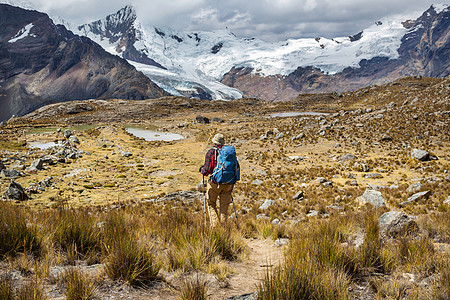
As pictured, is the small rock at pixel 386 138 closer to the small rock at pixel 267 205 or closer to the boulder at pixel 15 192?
the small rock at pixel 267 205

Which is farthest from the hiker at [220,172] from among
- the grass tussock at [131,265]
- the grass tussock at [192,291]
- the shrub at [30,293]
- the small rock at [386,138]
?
the small rock at [386,138]

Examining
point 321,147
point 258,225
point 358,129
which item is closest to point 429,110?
point 358,129

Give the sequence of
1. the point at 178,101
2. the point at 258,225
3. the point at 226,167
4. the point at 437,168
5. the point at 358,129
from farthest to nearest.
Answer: the point at 178,101 < the point at 358,129 < the point at 437,168 < the point at 258,225 < the point at 226,167

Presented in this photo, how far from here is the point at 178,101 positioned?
125688 millimetres

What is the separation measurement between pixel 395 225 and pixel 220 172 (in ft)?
13.5

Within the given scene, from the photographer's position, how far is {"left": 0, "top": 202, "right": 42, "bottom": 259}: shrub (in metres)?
4.08

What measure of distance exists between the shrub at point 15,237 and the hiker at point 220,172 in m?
3.72

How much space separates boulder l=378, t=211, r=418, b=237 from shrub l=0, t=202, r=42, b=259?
6632 millimetres

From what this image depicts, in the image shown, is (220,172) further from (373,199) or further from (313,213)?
(373,199)

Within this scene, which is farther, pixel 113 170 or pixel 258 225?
pixel 113 170

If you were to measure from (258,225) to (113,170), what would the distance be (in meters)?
17.4

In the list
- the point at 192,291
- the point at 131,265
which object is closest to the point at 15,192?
the point at 131,265

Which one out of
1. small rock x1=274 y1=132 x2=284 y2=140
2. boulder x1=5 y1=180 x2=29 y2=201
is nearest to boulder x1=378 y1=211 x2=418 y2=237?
boulder x1=5 y1=180 x2=29 y2=201

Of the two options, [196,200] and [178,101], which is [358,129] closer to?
[196,200]
